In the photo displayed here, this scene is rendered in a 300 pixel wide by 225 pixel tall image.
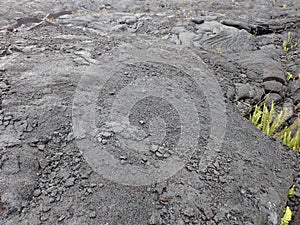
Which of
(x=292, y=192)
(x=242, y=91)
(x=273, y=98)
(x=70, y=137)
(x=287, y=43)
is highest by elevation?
(x=287, y=43)

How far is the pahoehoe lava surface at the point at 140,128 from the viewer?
8.78 feet

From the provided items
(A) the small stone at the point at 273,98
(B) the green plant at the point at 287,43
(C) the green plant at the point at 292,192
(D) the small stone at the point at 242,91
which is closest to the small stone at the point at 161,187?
(C) the green plant at the point at 292,192

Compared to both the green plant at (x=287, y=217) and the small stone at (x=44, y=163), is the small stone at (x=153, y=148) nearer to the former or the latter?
the small stone at (x=44, y=163)

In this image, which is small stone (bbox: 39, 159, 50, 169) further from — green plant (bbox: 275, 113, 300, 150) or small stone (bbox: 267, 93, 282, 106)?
small stone (bbox: 267, 93, 282, 106)

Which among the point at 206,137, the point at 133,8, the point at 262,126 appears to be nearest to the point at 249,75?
the point at 262,126

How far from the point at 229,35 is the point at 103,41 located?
9.97 feet

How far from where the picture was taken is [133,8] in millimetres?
8555

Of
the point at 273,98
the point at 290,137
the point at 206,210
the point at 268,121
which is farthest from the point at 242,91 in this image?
the point at 206,210

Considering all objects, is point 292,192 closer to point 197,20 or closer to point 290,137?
point 290,137

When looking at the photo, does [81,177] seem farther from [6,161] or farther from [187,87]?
[187,87]

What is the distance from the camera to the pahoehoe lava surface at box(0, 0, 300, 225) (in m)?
2.68

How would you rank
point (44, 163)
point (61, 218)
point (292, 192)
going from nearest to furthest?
1. point (61, 218)
2. point (44, 163)
3. point (292, 192)

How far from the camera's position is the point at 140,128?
3424 millimetres

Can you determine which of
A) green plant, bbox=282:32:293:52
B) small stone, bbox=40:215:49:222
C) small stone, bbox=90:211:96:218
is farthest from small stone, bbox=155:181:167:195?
green plant, bbox=282:32:293:52
